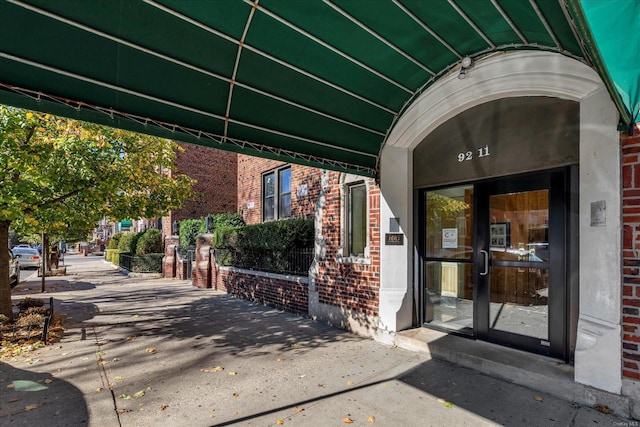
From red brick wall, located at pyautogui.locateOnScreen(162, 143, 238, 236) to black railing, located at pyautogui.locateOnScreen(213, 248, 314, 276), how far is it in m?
6.49

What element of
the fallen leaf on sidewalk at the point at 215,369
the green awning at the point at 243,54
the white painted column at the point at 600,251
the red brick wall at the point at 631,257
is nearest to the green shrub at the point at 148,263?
the fallen leaf on sidewalk at the point at 215,369

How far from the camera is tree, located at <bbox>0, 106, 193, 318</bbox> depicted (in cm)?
543

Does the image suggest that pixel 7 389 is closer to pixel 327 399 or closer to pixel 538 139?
pixel 327 399

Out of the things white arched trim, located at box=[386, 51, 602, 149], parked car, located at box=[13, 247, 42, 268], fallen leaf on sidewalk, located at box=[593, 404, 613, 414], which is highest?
white arched trim, located at box=[386, 51, 602, 149]

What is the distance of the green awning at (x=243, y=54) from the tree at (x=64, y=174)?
2.92 meters

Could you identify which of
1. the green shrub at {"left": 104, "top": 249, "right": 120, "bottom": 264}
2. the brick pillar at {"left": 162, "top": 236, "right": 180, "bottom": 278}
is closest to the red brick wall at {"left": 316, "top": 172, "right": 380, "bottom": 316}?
the brick pillar at {"left": 162, "top": 236, "right": 180, "bottom": 278}

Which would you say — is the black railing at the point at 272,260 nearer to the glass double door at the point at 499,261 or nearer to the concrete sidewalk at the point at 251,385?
the concrete sidewalk at the point at 251,385

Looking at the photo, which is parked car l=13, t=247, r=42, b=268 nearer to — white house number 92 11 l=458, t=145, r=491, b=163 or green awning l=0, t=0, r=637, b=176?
green awning l=0, t=0, r=637, b=176

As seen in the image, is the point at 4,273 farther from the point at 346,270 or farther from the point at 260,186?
the point at 260,186

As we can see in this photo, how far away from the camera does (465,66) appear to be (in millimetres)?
4391

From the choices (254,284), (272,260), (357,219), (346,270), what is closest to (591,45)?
(357,219)

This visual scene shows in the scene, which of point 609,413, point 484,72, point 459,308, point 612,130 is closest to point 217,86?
point 484,72

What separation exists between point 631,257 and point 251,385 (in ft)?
14.0

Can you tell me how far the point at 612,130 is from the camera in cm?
339
